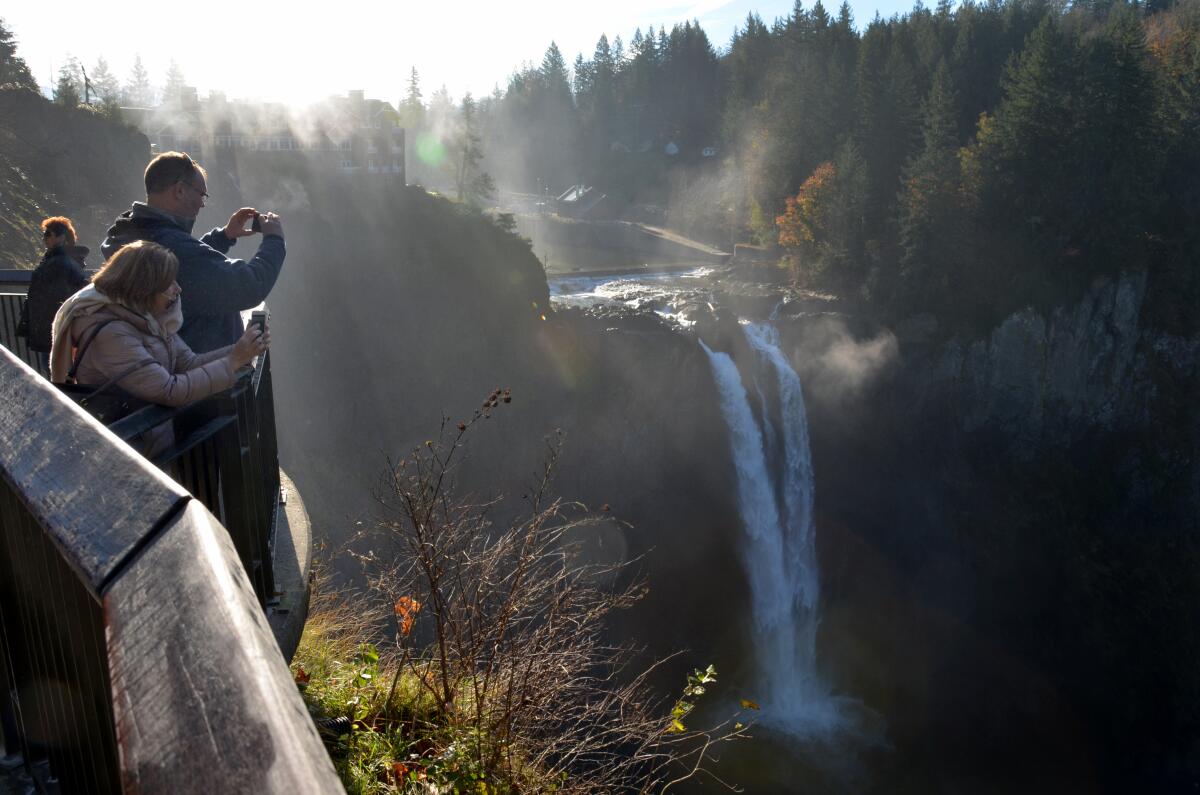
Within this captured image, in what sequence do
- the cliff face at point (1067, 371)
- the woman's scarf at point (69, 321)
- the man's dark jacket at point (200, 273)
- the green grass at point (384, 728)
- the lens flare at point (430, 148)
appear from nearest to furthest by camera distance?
the woman's scarf at point (69, 321), the man's dark jacket at point (200, 273), the green grass at point (384, 728), the cliff face at point (1067, 371), the lens flare at point (430, 148)

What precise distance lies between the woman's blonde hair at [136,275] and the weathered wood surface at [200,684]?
91.4 inches

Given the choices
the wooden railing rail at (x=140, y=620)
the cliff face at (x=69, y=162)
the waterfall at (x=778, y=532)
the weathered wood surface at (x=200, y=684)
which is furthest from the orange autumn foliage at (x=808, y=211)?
the weathered wood surface at (x=200, y=684)

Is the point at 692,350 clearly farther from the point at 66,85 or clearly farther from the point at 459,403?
the point at 66,85

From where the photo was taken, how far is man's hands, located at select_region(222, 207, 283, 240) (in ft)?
15.3

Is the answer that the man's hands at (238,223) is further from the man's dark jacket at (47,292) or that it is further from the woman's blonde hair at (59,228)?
the woman's blonde hair at (59,228)

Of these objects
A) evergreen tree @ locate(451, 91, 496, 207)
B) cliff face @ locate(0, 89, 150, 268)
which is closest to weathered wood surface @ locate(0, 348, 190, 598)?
cliff face @ locate(0, 89, 150, 268)

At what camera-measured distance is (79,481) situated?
1.53 m

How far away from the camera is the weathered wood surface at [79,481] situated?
52.7 inches

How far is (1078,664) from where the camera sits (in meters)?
27.2

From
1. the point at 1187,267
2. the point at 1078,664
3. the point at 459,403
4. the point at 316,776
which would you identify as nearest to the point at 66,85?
the point at 459,403

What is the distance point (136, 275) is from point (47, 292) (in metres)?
2.62

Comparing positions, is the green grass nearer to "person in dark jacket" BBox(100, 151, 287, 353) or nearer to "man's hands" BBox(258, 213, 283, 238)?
"person in dark jacket" BBox(100, 151, 287, 353)

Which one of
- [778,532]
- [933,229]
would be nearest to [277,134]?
[778,532]

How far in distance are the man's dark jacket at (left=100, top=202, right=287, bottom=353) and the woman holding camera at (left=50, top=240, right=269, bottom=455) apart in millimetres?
690
